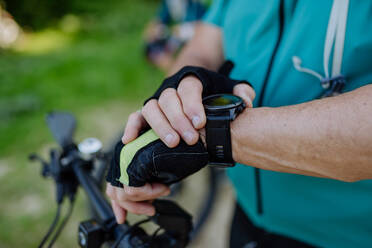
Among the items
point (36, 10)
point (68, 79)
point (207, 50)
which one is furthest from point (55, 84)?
point (207, 50)

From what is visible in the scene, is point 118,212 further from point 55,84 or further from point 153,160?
point 55,84

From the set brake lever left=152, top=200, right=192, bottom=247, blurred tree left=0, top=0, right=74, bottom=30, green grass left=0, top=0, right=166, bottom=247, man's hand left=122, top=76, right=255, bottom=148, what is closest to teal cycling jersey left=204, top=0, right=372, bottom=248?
man's hand left=122, top=76, right=255, bottom=148

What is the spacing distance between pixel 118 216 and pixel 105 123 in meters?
2.75

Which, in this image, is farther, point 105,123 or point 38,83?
point 38,83

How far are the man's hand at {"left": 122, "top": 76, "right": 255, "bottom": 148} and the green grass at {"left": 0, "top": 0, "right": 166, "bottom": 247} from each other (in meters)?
1.89

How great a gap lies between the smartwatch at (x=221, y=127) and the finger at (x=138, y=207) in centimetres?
24

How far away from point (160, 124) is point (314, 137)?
0.34 m

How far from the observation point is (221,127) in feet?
2.21

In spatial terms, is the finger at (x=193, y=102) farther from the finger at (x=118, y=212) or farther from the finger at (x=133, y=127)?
the finger at (x=118, y=212)

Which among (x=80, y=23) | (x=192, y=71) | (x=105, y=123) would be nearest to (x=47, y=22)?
(x=80, y=23)

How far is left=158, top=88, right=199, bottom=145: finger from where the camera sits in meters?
0.67

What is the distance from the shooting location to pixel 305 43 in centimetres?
80

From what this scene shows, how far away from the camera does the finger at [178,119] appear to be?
0.67 m

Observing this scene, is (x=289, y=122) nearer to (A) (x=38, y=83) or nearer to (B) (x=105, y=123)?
(B) (x=105, y=123)
